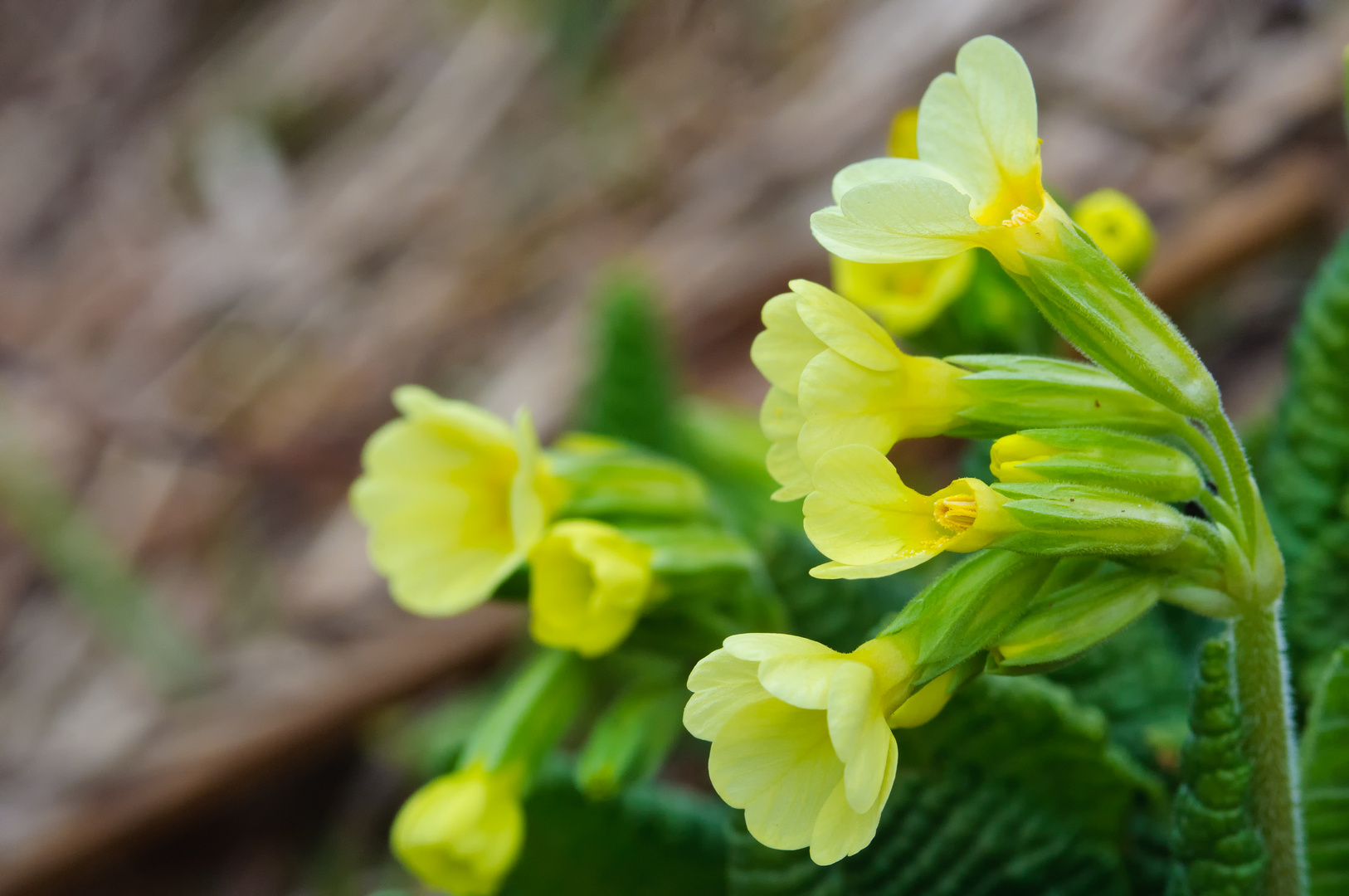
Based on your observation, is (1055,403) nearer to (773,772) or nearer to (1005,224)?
(1005,224)

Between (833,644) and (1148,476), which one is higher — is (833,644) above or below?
below

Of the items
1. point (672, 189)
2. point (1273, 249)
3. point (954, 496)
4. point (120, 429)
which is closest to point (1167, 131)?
point (1273, 249)

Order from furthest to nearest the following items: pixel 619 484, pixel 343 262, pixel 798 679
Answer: pixel 343 262 < pixel 619 484 < pixel 798 679

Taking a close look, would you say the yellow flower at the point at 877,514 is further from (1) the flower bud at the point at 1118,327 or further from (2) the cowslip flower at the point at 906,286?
(2) the cowslip flower at the point at 906,286

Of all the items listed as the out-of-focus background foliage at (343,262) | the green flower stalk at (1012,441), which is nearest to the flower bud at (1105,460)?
the green flower stalk at (1012,441)

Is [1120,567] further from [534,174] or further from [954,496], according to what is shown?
[534,174]

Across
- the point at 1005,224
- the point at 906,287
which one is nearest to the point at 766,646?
the point at 1005,224
